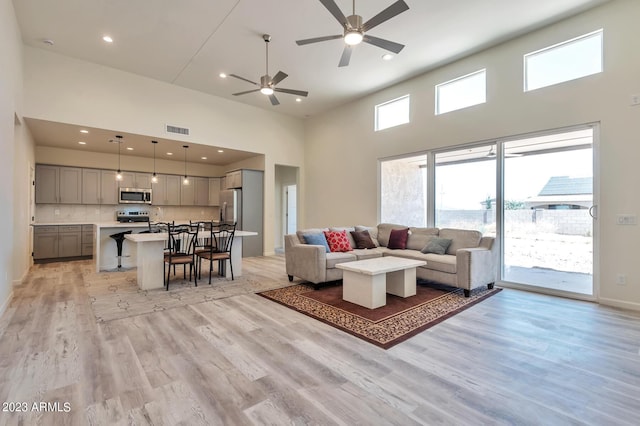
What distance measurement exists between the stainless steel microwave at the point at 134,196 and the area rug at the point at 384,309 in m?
5.61

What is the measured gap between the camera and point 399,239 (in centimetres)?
561

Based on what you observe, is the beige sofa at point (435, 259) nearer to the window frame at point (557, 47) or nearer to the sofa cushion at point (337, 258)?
the sofa cushion at point (337, 258)

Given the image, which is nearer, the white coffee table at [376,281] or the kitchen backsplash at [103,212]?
the white coffee table at [376,281]

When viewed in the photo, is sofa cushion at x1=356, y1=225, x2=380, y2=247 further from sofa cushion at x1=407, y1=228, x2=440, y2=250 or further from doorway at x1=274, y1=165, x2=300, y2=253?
doorway at x1=274, y1=165, x2=300, y2=253

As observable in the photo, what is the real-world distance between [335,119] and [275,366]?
6.57 metres

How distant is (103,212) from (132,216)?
30.2 inches

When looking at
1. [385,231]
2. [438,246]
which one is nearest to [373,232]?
[385,231]

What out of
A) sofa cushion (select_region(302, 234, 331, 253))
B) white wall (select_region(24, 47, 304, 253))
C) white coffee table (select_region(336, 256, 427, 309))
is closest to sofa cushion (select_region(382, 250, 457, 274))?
white coffee table (select_region(336, 256, 427, 309))

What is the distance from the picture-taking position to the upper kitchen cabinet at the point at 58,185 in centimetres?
686

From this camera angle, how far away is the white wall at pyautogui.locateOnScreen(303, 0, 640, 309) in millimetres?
3727

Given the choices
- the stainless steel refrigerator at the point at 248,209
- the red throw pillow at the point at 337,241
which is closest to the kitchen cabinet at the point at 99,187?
the stainless steel refrigerator at the point at 248,209

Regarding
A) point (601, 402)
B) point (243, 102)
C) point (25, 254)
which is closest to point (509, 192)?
point (601, 402)

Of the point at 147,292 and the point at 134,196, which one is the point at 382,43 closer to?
the point at 147,292

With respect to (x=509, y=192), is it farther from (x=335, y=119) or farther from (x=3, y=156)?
(x=3, y=156)
